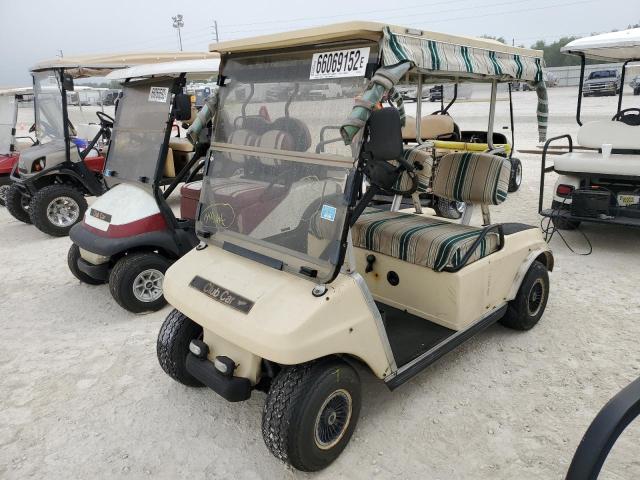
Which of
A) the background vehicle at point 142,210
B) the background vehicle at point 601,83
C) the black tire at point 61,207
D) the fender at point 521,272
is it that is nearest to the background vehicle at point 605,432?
the fender at point 521,272

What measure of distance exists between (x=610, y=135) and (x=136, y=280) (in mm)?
5803

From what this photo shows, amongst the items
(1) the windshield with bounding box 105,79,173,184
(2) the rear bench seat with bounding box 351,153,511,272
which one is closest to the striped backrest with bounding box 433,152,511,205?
(2) the rear bench seat with bounding box 351,153,511,272

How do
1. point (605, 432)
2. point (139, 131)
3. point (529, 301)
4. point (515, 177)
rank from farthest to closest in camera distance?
point (515, 177)
point (139, 131)
point (529, 301)
point (605, 432)

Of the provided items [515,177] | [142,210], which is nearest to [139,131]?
[142,210]

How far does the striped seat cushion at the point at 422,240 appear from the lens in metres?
2.95

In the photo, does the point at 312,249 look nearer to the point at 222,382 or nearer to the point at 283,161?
the point at 283,161

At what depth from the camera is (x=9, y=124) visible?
8.50 m

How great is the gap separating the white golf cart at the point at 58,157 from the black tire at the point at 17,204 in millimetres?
37

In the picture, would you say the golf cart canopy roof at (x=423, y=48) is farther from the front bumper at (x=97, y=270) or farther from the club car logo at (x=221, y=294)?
the front bumper at (x=97, y=270)

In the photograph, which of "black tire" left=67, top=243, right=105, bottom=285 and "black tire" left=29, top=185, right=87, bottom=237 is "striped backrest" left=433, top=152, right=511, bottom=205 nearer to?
"black tire" left=67, top=243, right=105, bottom=285

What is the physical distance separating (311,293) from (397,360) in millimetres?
748

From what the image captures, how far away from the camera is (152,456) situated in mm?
2498

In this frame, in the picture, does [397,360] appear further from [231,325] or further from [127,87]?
[127,87]

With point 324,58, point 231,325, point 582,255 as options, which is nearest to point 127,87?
point 324,58
